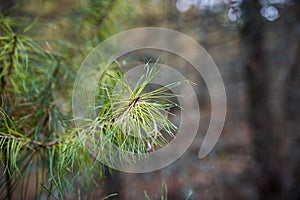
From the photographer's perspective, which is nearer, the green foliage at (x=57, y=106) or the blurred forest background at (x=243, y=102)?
the green foliage at (x=57, y=106)

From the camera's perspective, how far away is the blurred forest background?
1.11 m

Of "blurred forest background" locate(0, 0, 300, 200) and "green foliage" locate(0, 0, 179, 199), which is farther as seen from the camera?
"blurred forest background" locate(0, 0, 300, 200)

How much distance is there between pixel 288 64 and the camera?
1138 millimetres

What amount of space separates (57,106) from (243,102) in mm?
886

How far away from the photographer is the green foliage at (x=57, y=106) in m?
0.42

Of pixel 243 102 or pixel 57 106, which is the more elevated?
pixel 243 102

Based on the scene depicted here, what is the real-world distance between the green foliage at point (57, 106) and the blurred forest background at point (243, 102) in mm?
281

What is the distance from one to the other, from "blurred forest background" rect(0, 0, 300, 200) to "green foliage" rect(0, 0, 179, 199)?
0.28 m

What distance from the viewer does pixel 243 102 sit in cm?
129

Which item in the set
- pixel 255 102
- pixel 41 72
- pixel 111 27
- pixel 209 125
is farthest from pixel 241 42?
pixel 41 72

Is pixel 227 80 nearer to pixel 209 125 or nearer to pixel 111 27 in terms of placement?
pixel 209 125

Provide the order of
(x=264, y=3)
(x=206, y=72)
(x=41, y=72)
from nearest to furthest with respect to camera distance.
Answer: (x=41, y=72), (x=264, y=3), (x=206, y=72)

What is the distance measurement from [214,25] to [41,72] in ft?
2.65

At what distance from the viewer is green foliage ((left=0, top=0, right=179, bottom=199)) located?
1.39ft
